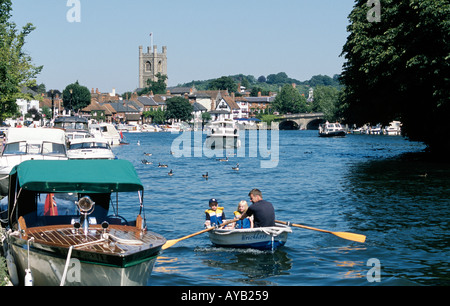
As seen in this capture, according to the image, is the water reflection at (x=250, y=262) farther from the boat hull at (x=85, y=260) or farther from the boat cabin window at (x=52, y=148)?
the boat cabin window at (x=52, y=148)

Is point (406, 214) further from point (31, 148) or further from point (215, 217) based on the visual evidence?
point (31, 148)

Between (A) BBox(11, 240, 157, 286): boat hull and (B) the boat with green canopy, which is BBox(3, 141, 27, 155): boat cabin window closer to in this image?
(B) the boat with green canopy

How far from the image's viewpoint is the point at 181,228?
24.6 metres

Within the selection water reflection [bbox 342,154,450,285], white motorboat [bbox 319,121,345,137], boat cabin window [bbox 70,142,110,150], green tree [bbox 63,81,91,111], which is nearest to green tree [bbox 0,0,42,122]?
boat cabin window [bbox 70,142,110,150]

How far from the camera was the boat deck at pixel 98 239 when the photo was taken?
12.6m

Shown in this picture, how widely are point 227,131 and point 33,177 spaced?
230 ft

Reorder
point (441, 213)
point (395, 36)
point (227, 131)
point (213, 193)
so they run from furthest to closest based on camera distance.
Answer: point (227, 131)
point (395, 36)
point (213, 193)
point (441, 213)

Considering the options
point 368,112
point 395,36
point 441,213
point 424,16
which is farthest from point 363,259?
point 368,112

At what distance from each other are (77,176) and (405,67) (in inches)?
1385

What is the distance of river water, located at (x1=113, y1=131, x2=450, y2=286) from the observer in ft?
57.2

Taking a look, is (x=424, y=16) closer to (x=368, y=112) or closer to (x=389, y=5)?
(x=389, y=5)

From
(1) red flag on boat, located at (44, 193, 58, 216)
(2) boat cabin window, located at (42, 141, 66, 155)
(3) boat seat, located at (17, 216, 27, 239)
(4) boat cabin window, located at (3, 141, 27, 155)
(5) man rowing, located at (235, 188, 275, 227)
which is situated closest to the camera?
(3) boat seat, located at (17, 216, 27, 239)

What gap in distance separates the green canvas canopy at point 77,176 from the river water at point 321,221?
3454mm

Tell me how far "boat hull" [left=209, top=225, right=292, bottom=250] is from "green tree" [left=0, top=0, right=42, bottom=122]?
26641 millimetres
